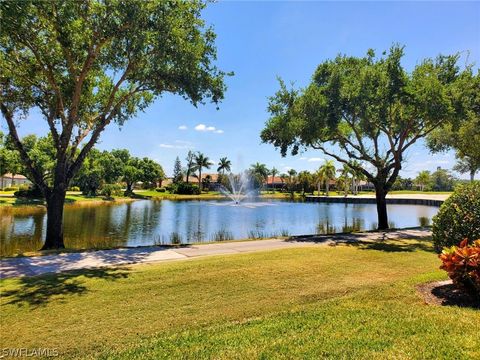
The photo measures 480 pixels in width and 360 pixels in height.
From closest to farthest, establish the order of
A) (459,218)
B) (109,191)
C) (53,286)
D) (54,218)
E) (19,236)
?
(53,286) → (459,218) → (54,218) → (19,236) → (109,191)

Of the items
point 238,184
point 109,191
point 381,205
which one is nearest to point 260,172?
point 238,184

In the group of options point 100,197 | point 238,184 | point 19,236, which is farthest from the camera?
point 238,184

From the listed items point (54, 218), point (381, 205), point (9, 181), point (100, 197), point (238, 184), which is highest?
point (238, 184)

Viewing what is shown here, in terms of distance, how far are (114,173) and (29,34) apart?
59.4 meters

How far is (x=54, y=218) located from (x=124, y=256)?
13.5 feet

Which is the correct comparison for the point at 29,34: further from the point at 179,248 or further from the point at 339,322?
the point at 339,322

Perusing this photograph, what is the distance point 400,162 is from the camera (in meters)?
19.0

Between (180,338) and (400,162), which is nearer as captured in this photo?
(180,338)

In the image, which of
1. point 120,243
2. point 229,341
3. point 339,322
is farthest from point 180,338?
point 120,243

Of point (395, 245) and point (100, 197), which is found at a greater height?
point (100, 197)

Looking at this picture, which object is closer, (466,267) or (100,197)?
(466,267)

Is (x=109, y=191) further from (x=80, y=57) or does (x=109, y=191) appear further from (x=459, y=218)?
(x=459, y=218)

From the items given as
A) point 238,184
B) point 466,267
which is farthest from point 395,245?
point 238,184

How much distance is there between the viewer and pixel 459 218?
8.00 m
